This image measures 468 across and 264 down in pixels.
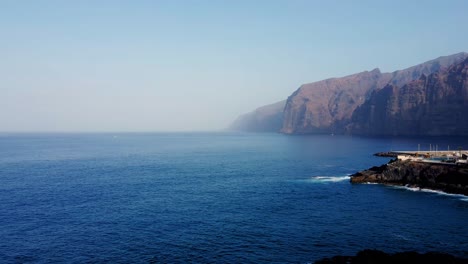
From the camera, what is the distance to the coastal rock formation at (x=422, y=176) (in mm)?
86331

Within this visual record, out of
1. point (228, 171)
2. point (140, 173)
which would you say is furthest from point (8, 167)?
point (228, 171)

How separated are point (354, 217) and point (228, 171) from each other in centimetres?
6275

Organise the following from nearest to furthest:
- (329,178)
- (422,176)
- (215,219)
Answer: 1. (215,219)
2. (422,176)
3. (329,178)

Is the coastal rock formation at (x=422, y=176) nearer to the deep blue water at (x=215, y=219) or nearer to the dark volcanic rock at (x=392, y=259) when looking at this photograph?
the deep blue water at (x=215, y=219)

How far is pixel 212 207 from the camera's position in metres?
72.4

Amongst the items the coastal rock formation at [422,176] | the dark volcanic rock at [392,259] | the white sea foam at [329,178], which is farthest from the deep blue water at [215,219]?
the coastal rock formation at [422,176]

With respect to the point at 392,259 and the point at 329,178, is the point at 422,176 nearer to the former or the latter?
the point at 329,178

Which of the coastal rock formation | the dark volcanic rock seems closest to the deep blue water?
the dark volcanic rock

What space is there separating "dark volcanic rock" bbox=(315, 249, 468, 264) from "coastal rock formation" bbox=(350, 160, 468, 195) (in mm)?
45693

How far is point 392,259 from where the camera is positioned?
1662 inches

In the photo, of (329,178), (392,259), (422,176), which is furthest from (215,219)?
(422,176)

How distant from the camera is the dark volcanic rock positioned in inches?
1646

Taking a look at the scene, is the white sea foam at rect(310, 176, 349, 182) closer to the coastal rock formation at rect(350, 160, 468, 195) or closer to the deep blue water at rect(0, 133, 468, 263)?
the deep blue water at rect(0, 133, 468, 263)

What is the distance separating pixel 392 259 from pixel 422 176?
197 feet
